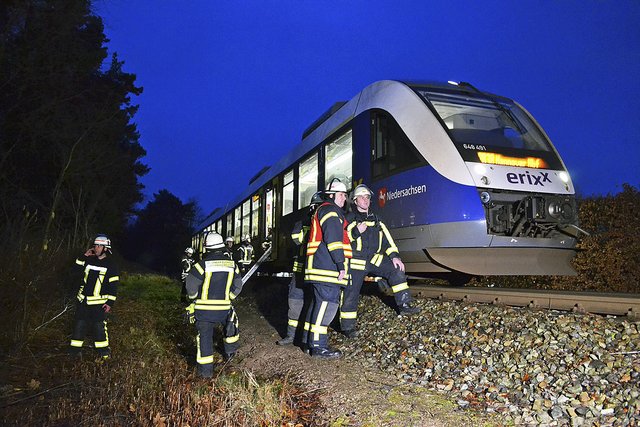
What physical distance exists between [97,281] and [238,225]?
1057 centimetres

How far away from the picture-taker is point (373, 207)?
8031 mm

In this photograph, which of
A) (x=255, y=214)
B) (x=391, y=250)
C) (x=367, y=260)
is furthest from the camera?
(x=255, y=214)

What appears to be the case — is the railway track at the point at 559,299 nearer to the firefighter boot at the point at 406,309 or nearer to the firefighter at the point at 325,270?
the firefighter boot at the point at 406,309

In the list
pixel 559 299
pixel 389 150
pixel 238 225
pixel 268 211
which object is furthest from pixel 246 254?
pixel 559 299

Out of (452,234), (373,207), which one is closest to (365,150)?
(373,207)

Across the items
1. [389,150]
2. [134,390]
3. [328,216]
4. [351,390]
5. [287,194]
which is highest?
[389,150]

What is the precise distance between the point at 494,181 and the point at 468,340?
98.5 inches

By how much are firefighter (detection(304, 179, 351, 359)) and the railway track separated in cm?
182

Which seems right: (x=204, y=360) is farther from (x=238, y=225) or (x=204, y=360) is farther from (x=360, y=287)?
(x=238, y=225)

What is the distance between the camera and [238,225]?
17.3 m

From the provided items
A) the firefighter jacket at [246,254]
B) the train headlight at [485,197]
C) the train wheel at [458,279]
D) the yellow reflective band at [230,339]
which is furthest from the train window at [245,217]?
A: the train headlight at [485,197]

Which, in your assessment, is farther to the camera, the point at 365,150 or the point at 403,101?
the point at 365,150

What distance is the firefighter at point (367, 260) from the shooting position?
6.35 metres

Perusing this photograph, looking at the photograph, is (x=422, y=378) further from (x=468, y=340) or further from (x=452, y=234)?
(x=452, y=234)
